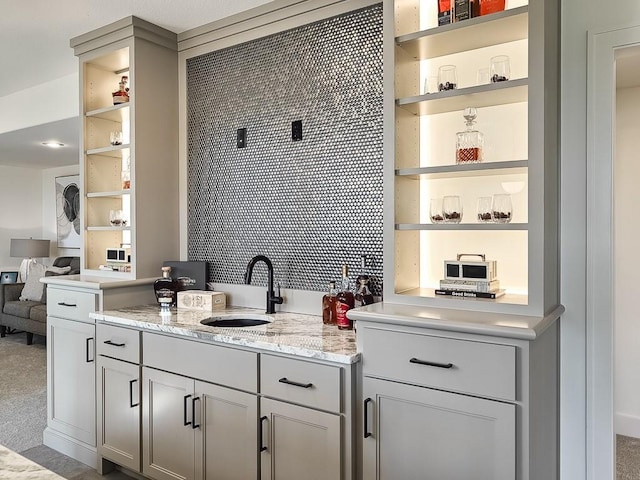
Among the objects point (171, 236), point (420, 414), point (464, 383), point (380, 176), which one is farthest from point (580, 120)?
point (171, 236)

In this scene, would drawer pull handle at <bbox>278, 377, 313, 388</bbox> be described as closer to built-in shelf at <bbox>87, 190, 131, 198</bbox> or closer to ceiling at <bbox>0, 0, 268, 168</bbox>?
built-in shelf at <bbox>87, 190, 131, 198</bbox>

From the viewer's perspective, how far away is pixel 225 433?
7.14ft

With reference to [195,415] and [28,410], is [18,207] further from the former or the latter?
[195,415]

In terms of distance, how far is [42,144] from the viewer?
18.5 feet

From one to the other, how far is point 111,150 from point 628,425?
3542mm

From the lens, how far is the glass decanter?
1976 millimetres

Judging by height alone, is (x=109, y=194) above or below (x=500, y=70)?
below

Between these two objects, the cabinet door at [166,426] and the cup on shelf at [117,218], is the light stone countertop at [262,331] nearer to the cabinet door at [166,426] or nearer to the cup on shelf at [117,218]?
the cabinet door at [166,426]

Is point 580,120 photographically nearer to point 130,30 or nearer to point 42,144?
point 130,30

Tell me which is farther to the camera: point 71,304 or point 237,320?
point 71,304

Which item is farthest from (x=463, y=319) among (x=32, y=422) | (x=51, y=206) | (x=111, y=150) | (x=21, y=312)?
(x=51, y=206)

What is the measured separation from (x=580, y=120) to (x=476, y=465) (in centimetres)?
134

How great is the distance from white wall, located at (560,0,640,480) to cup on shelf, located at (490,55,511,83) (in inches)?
10.3

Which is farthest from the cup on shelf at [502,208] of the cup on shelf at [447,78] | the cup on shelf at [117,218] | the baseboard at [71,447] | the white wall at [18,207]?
the white wall at [18,207]
